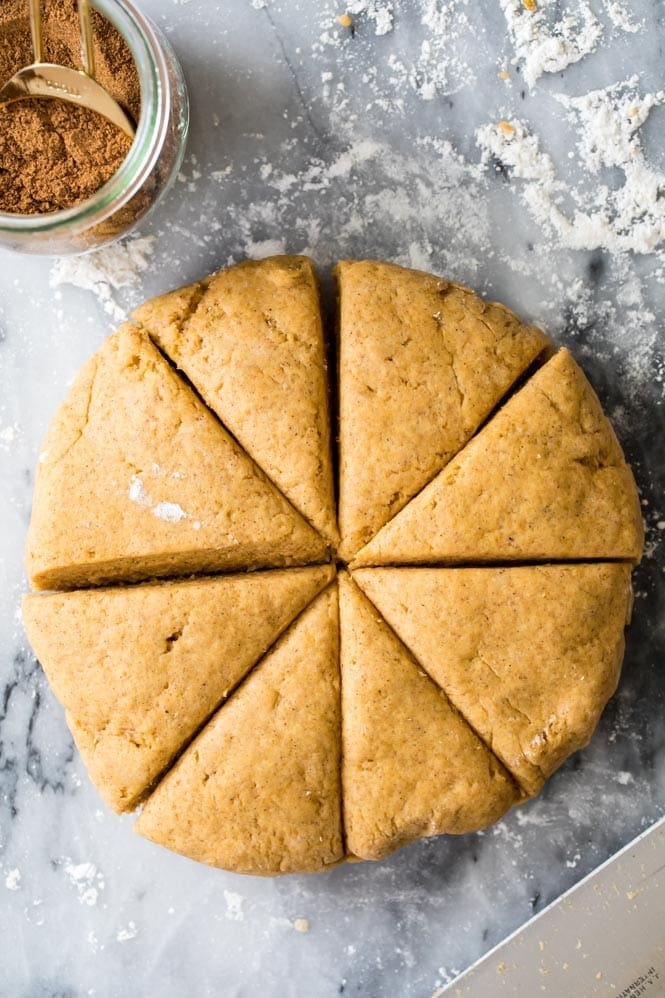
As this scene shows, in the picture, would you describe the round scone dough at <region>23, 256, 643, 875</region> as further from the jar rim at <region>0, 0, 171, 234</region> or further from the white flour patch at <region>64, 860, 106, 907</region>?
the white flour patch at <region>64, 860, 106, 907</region>

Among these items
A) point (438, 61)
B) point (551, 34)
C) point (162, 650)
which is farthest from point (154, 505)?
point (551, 34)

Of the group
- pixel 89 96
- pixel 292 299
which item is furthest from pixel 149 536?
pixel 89 96

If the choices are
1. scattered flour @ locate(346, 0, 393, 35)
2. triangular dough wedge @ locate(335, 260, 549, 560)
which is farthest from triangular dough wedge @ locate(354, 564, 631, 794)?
scattered flour @ locate(346, 0, 393, 35)

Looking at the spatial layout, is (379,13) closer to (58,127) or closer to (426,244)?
(426,244)

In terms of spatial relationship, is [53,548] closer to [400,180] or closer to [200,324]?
[200,324]

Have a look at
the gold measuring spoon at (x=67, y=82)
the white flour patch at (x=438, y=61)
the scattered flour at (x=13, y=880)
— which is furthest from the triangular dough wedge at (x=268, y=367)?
the scattered flour at (x=13, y=880)

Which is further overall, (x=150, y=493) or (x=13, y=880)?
(x=13, y=880)
